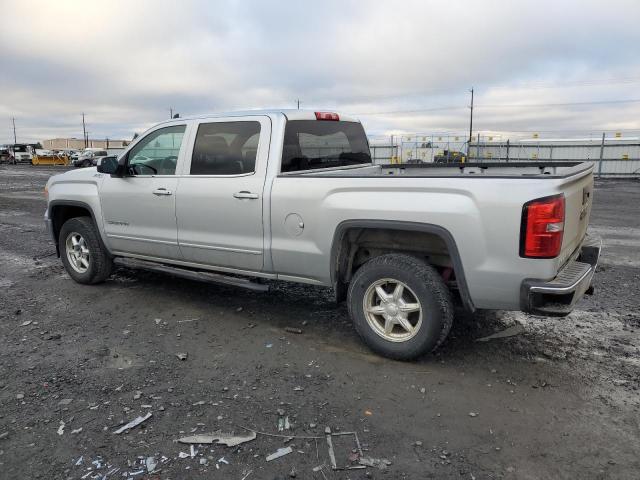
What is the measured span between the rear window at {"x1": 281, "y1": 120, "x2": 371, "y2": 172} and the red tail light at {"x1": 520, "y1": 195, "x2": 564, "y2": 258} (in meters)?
2.12

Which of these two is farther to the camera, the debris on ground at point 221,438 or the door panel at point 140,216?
the door panel at point 140,216

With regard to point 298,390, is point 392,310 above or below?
above

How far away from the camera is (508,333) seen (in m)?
4.48

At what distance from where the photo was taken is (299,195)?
416 cm

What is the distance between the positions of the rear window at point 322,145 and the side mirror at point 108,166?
2112 mm

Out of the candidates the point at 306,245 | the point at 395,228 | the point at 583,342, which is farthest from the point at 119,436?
the point at 583,342

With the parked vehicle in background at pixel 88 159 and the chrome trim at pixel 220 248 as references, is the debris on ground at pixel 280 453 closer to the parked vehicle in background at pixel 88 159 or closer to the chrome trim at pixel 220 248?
the chrome trim at pixel 220 248

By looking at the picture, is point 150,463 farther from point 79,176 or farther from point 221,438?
point 79,176

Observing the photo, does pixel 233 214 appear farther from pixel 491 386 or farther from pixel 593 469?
pixel 593 469

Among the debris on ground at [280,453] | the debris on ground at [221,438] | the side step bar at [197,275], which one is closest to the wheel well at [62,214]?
the side step bar at [197,275]

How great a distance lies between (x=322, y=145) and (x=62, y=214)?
11.9 ft

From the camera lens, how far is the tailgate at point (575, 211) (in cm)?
340

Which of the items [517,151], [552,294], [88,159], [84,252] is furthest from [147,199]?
[88,159]

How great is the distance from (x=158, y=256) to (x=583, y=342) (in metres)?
→ 4.17
